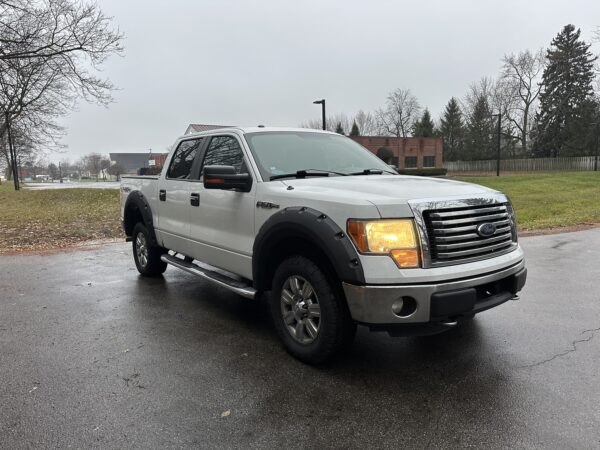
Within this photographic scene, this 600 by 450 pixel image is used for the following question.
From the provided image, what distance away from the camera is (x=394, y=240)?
10.1 ft

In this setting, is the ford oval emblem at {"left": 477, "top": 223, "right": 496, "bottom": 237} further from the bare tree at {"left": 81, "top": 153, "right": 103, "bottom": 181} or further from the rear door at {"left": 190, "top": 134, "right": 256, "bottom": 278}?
the bare tree at {"left": 81, "top": 153, "right": 103, "bottom": 181}

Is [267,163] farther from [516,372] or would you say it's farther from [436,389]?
[516,372]

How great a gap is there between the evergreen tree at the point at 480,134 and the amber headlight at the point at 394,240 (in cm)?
6481

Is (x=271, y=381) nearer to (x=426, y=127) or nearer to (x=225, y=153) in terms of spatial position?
(x=225, y=153)

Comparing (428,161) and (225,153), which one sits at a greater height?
(225,153)

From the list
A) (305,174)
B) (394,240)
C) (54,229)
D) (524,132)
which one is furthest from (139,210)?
(524,132)

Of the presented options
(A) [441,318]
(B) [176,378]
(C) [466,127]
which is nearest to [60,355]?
(B) [176,378]

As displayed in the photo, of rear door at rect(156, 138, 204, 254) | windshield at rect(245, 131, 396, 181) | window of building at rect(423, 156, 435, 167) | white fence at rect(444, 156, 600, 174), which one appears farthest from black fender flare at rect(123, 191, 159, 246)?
window of building at rect(423, 156, 435, 167)

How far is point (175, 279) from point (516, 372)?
4.78 meters

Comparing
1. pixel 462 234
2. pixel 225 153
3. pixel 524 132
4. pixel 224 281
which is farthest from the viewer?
pixel 524 132

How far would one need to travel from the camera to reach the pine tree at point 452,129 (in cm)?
7162

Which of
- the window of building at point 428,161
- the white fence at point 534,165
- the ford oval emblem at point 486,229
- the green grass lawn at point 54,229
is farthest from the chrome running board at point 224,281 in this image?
the window of building at point 428,161

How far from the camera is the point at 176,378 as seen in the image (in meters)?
3.47

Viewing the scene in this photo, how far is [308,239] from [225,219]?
139 centimetres
